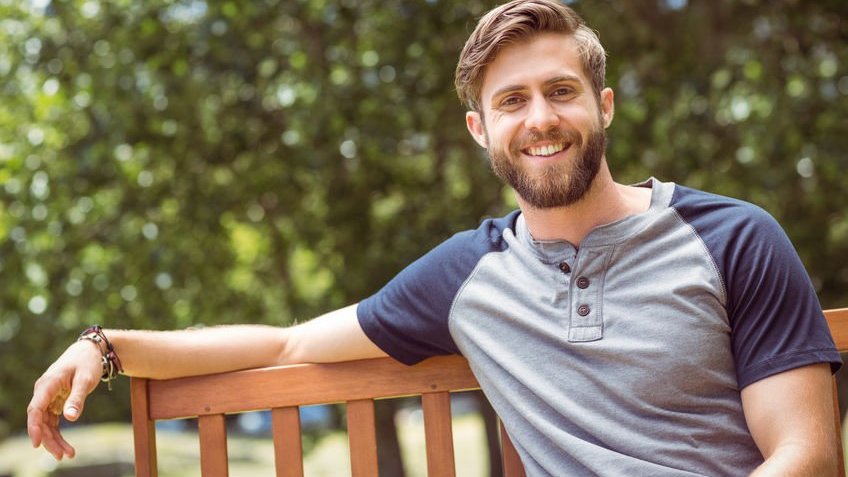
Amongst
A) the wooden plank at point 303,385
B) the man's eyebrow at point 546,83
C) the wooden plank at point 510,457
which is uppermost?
the man's eyebrow at point 546,83

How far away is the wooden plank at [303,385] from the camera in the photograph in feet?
8.68

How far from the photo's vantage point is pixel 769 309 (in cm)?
219

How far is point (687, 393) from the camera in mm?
2250

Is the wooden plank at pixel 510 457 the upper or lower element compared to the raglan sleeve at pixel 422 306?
lower

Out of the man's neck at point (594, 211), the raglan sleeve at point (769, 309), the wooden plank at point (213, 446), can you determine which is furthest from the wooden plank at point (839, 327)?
the wooden plank at point (213, 446)

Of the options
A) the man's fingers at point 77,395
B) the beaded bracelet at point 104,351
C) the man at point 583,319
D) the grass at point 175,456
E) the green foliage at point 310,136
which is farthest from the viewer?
the grass at point 175,456

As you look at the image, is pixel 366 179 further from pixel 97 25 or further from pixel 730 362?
pixel 730 362

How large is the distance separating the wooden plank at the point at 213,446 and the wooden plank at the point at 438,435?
567 mm

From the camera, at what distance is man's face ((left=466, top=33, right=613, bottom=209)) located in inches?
95.9

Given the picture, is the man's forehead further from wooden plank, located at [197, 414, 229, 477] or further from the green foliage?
the green foliage

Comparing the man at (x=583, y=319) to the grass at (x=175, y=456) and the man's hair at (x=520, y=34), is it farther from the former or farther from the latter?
the grass at (x=175, y=456)

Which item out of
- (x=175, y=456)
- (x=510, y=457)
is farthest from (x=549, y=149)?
(x=175, y=456)

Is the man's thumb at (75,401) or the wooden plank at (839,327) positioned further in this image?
the wooden plank at (839,327)

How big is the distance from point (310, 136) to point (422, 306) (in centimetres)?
325
